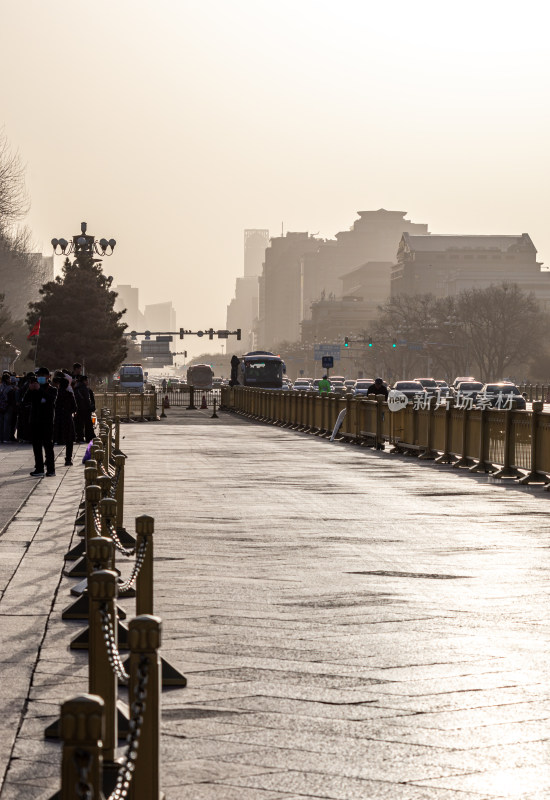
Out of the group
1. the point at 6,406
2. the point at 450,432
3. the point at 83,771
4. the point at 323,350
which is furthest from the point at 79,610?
the point at 323,350

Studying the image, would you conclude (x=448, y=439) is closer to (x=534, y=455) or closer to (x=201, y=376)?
(x=534, y=455)

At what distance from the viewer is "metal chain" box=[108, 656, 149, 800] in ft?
12.8

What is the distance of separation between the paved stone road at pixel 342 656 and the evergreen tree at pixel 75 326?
212 ft

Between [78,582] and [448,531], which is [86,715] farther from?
[448,531]

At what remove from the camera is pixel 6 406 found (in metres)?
36.6

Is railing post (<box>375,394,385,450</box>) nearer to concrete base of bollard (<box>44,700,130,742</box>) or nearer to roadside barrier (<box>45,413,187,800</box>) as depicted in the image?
roadside barrier (<box>45,413,187,800</box>)

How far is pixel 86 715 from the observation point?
3.43 metres

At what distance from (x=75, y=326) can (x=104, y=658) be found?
257 feet

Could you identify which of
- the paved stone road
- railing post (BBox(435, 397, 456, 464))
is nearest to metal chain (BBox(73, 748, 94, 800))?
the paved stone road

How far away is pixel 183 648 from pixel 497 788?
132 inches

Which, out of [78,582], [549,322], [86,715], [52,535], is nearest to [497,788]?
[86,715]

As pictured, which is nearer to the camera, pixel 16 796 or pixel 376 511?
pixel 16 796

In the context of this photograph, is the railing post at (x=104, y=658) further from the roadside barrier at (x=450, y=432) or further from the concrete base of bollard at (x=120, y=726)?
the roadside barrier at (x=450, y=432)

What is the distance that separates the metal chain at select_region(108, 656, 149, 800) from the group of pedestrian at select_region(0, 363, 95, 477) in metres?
17.8
